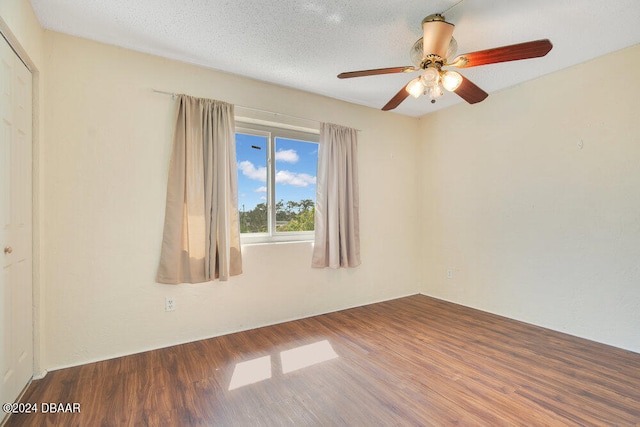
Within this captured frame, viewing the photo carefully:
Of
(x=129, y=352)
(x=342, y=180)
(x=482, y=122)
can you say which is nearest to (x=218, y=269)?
(x=129, y=352)

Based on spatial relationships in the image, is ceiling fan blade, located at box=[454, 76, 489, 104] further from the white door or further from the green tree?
the white door

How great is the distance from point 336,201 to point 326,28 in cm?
170

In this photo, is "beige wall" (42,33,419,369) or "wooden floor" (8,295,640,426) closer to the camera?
"wooden floor" (8,295,640,426)

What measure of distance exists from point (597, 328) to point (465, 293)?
4.03ft

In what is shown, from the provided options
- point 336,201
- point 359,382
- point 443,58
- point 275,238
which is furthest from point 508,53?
point 275,238

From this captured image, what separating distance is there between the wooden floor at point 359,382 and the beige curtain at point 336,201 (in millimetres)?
875

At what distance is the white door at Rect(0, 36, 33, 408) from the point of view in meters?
1.55

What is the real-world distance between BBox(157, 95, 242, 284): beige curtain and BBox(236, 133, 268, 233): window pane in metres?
0.27

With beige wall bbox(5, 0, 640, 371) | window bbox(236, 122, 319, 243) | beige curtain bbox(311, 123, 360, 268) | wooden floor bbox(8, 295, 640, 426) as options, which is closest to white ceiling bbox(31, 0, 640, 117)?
beige wall bbox(5, 0, 640, 371)

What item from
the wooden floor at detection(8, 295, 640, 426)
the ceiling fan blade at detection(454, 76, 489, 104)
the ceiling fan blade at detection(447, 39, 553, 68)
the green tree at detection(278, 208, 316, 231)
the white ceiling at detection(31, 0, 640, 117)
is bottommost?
the wooden floor at detection(8, 295, 640, 426)

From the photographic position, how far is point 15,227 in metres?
1.71

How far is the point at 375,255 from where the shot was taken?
3760 mm

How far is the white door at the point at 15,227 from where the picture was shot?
1552 mm

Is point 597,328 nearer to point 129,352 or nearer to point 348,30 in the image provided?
point 348,30
